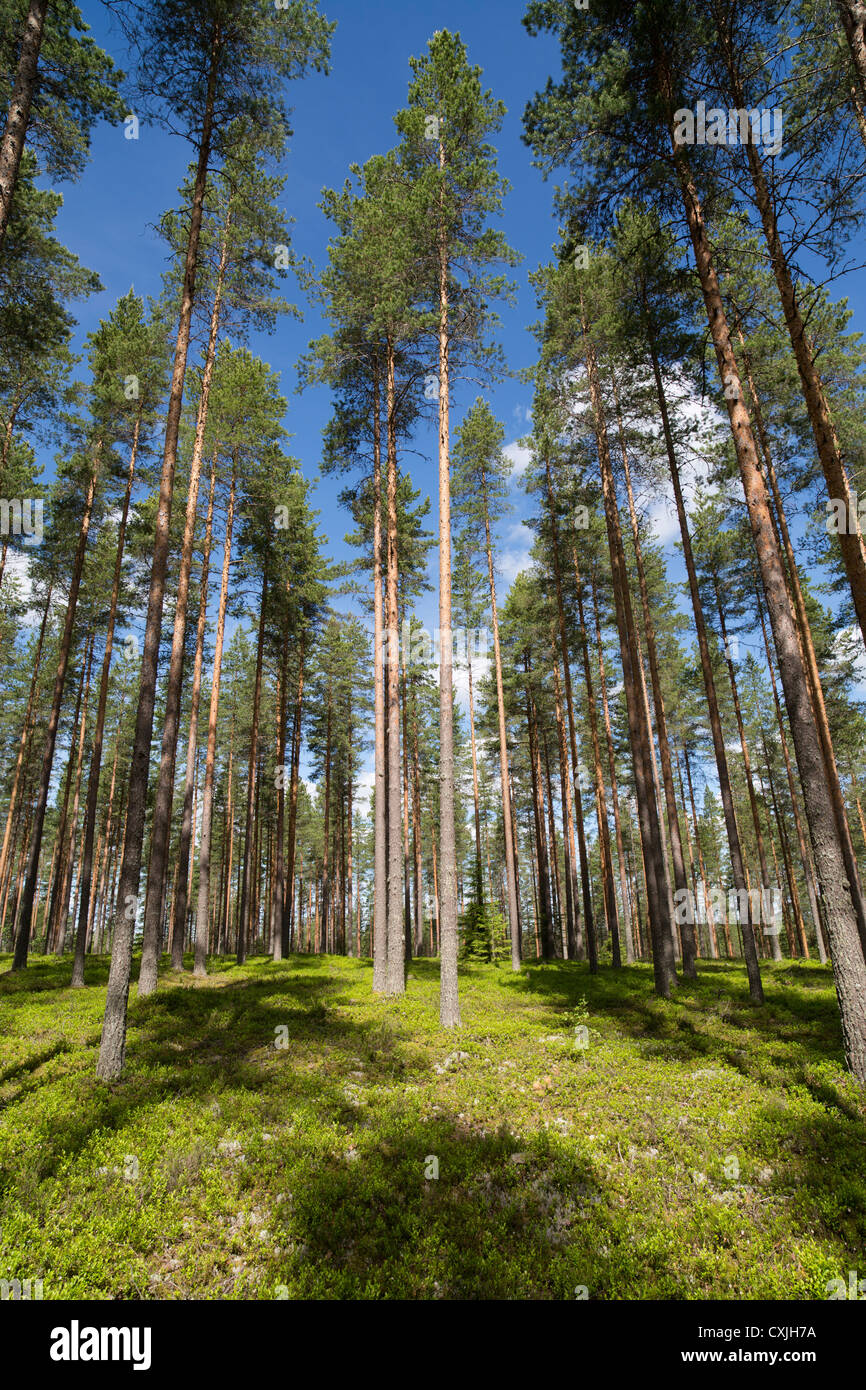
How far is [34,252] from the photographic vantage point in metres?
11.6

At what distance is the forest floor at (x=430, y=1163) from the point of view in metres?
4.31

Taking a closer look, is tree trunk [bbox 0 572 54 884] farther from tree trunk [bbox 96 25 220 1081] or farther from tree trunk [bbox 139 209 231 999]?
tree trunk [bbox 96 25 220 1081]

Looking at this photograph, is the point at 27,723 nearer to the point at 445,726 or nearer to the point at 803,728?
the point at 445,726

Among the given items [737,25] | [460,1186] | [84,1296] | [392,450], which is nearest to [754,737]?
[392,450]

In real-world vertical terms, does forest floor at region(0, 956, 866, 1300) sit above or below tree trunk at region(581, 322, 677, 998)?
below

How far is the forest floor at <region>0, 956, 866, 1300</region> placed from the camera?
431 centimetres

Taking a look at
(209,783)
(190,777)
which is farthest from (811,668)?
(190,777)

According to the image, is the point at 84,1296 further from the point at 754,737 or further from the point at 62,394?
the point at 754,737

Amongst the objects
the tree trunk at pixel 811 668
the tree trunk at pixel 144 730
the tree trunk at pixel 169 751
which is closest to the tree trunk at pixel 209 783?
the tree trunk at pixel 169 751

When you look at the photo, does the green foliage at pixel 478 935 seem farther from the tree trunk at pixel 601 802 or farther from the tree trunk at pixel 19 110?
the tree trunk at pixel 19 110

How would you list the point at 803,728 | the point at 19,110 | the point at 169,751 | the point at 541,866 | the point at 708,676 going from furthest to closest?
the point at 541,866 < the point at 708,676 < the point at 169,751 < the point at 19,110 < the point at 803,728

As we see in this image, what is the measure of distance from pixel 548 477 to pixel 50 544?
59.7 ft

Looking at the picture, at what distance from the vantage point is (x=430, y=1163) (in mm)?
5605

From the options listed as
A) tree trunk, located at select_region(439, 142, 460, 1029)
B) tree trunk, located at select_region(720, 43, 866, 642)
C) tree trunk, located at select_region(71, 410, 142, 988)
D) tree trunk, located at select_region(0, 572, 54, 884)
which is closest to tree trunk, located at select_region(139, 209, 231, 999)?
tree trunk, located at select_region(71, 410, 142, 988)
